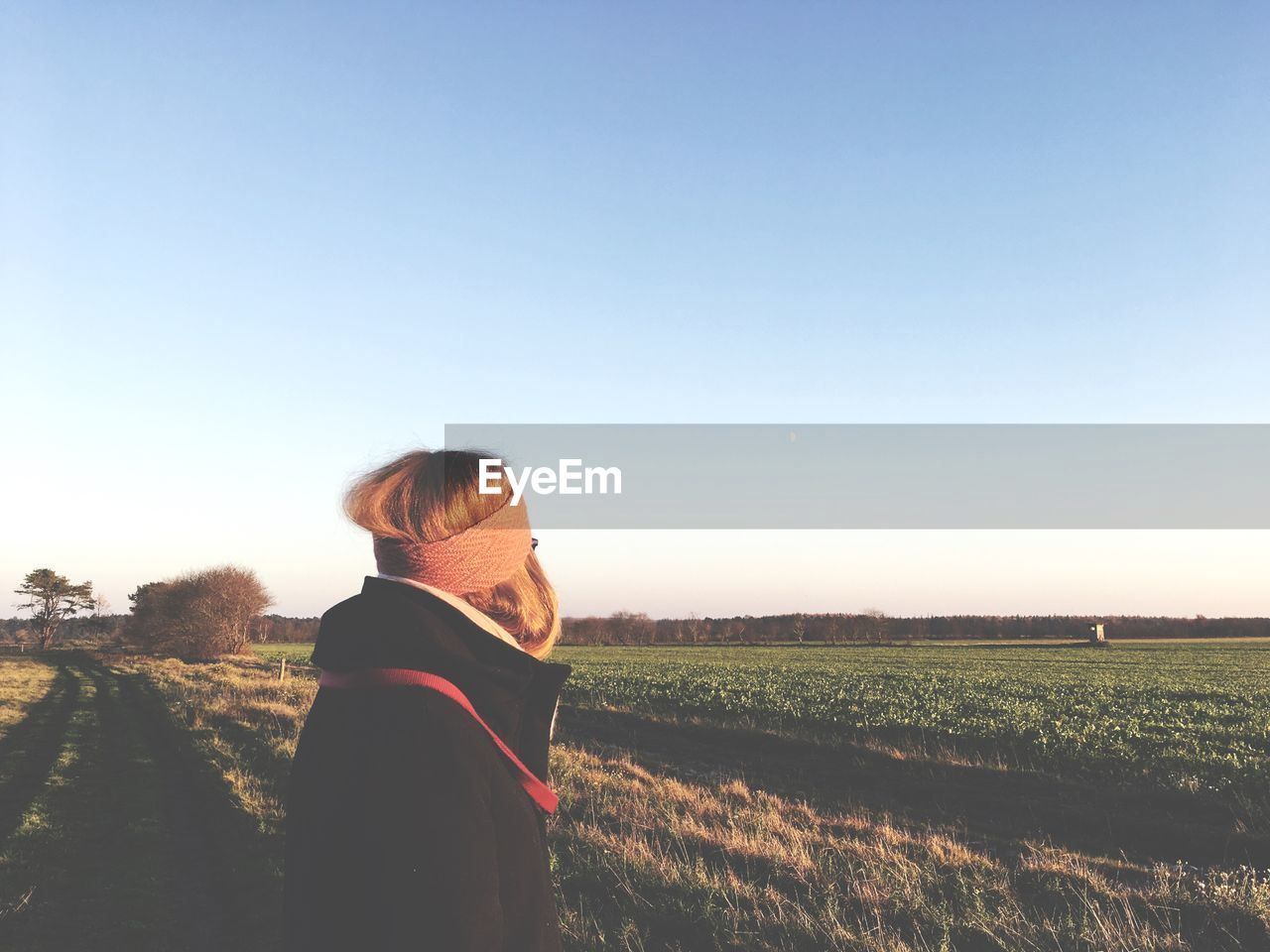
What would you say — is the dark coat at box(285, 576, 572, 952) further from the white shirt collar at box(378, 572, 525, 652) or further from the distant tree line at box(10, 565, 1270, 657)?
the distant tree line at box(10, 565, 1270, 657)

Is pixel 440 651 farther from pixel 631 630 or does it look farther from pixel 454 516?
pixel 631 630

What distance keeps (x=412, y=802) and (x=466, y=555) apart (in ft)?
1.93

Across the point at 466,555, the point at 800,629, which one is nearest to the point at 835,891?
the point at 466,555

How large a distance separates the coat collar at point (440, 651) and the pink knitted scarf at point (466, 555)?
0.26 ft

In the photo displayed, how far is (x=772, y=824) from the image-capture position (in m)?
8.27

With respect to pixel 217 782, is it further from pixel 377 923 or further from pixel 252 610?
pixel 252 610

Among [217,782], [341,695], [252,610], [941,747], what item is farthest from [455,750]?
[252,610]

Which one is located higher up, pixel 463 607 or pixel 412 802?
pixel 463 607

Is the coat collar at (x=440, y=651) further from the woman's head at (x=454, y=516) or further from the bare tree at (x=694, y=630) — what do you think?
the bare tree at (x=694, y=630)

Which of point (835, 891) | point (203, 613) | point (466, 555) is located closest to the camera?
→ point (466, 555)

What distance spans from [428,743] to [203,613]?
2721 inches

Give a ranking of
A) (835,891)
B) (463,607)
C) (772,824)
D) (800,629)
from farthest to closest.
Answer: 1. (800,629)
2. (772,824)
3. (835,891)
4. (463,607)

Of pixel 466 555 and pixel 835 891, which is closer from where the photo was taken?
pixel 466 555

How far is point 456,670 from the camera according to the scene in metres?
1.62
